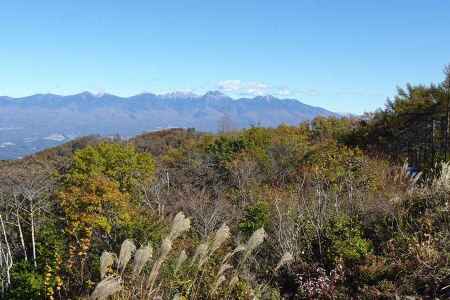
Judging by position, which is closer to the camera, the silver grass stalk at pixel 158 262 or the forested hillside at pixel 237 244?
the silver grass stalk at pixel 158 262

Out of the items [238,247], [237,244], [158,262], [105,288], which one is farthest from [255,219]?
[105,288]

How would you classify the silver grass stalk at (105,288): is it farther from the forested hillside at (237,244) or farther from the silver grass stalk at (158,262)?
the silver grass stalk at (158,262)

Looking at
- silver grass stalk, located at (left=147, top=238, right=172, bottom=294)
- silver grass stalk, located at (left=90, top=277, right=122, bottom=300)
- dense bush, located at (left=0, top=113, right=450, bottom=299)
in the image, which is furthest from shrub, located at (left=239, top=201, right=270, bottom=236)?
silver grass stalk, located at (left=90, top=277, right=122, bottom=300)

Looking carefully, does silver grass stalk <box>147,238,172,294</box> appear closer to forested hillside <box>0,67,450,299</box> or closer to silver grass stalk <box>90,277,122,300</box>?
Answer: forested hillside <box>0,67,450,299</box>

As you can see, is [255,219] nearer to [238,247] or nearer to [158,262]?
[238,247]

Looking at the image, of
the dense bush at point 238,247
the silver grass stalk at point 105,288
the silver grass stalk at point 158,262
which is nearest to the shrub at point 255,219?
the dense bush at point 238,247

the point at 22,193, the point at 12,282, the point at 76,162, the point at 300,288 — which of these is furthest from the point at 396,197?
the point at 76,162

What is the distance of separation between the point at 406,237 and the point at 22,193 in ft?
29.4

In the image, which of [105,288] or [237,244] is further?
[237,244]

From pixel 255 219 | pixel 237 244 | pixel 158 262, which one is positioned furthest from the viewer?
pixel 255 219

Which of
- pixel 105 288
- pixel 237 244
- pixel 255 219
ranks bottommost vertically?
pixel 237 244

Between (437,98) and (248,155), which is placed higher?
(437,98)

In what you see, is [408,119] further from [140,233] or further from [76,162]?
[140,233]

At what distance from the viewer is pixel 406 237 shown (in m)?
7.86
